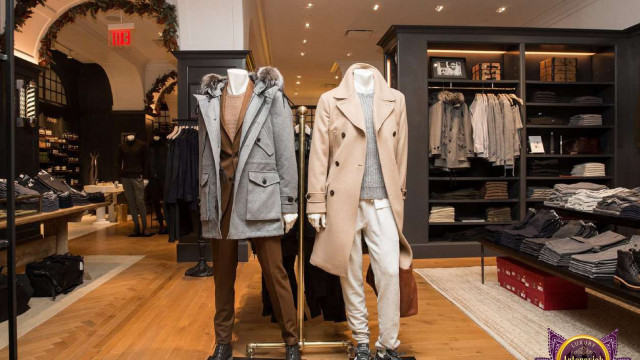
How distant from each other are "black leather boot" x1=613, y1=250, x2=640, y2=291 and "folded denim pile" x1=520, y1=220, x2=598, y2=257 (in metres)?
0.67

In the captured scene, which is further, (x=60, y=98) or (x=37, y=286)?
(x=60, y=98)

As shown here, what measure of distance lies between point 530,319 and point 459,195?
2.33m

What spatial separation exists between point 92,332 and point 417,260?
11.0 ft

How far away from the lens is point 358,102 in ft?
6.96

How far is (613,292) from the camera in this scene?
2207 millimetres

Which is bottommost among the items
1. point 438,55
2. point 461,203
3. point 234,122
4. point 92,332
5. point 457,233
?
point 92,332

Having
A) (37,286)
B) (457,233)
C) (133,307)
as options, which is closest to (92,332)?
(133,307)

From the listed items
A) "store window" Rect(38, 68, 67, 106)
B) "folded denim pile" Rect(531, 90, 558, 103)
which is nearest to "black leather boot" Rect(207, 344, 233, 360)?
"folded denim pile" Rect(531, 90, 558, 103)

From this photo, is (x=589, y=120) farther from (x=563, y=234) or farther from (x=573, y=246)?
(x=573, y=246)

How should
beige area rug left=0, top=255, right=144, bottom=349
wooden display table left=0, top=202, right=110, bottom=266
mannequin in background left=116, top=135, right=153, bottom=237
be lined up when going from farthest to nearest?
1. mannequin in background left=116, top=135, right=153, bottom=237
2. wooden display table left=0, top=202, right=110, bottom=266
3. beige area rug left=0, top=255, right=144, bottom=349

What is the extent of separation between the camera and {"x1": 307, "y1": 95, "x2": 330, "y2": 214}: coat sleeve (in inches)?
82.0

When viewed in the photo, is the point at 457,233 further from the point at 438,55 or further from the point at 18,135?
the point at 18,135

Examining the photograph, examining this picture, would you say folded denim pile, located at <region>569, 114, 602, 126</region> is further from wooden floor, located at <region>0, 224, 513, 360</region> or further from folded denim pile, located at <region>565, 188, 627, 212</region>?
wooden floor, located at <region>0, 224, 513, 360</region>

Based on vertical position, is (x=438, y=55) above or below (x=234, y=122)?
above
